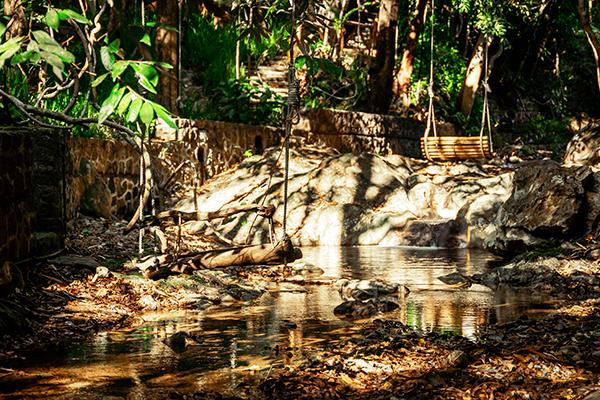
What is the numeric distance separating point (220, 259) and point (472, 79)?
15207 mm

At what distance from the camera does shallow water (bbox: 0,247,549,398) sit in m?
4.63

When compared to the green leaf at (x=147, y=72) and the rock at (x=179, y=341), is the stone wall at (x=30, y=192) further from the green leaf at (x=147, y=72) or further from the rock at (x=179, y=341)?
the green leaf at (x=147, y=72)

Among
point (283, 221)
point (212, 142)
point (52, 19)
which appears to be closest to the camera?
point (52, 19)

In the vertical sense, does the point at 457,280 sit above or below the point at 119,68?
below

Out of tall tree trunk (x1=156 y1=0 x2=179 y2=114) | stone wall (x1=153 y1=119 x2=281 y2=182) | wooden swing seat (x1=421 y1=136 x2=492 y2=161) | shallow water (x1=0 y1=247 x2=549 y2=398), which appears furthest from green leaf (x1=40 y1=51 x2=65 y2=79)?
wooden swing seat (x1=421 y1=136 x2=492 y2=161)

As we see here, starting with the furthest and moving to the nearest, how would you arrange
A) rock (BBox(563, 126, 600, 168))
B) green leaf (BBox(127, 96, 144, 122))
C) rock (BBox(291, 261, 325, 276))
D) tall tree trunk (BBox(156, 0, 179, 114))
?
1. tall tree trunk (BBox(156, 0, 179, 114))
2. rock (BBox(563, 126, 600, 168))
3. rock (BBox(291, 261, 325, 276))
4. green leaf (BBox(127, 96, 144, 122))

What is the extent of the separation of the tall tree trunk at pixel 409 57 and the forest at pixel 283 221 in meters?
0.07

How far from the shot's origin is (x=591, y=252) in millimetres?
9617

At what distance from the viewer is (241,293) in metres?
8.06

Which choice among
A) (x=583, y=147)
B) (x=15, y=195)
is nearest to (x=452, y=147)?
(x=583, y=147)

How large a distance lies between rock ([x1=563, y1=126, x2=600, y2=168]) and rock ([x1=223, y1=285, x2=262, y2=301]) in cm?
667

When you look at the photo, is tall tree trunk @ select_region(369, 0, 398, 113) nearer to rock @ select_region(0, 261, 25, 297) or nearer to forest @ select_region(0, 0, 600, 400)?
forest @ select_region(0, 0, 600, 400)

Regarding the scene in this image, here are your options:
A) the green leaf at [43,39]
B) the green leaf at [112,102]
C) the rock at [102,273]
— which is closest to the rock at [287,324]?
the rock at [102,273]

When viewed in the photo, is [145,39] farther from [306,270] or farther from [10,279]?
[306,270]
